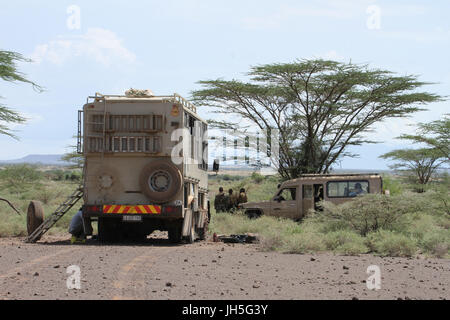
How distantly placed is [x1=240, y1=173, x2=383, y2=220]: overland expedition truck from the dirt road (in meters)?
6.59

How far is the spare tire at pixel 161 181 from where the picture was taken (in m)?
16.5

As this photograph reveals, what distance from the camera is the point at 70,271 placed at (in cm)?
1109

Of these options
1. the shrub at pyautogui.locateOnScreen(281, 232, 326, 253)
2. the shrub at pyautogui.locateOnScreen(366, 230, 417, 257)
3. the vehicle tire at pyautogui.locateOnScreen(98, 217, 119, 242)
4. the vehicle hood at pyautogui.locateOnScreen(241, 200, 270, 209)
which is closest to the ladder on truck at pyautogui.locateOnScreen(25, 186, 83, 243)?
the vehicle tire at pyautogui.locateOnScreen(98, 217, 119, 242)

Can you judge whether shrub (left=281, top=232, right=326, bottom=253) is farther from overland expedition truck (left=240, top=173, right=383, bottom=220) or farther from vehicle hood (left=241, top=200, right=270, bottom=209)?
vehicle hood (left=241, top=200, right=270, bottom=209)

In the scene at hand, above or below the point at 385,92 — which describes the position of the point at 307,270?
below

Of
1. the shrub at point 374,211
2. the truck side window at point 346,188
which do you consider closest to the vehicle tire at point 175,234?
the shrub at point 374,211

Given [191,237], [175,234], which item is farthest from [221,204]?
[175,234]

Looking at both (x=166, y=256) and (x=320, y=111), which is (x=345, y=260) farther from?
(x=320, y=111)

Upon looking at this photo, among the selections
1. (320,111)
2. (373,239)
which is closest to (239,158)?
(320,111)

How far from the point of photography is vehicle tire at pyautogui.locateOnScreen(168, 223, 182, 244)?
1730 cm

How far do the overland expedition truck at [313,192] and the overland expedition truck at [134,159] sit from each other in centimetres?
576

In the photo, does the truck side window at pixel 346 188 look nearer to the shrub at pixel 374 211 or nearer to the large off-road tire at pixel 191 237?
the shrub at pixel 374 211

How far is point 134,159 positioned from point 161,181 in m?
Answer: 0.94
